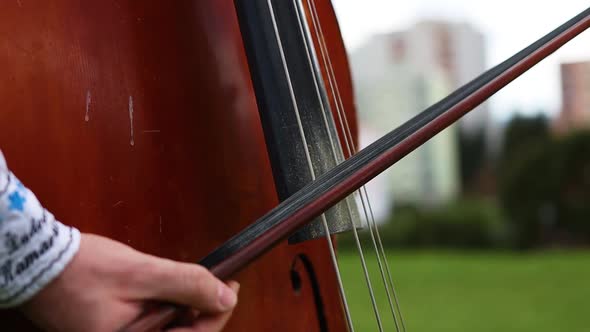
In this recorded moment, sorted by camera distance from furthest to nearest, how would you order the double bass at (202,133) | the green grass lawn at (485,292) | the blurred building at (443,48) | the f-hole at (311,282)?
1. the blurred building at (443,48)
2. the green grass lawn at (485,292)
3. the f-hole at (311,282)
4. the double bass at (202,133)

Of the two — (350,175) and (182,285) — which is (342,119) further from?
(182,285)

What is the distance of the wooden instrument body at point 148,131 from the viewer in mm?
413

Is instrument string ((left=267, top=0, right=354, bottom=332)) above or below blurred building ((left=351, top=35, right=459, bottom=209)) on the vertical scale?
above

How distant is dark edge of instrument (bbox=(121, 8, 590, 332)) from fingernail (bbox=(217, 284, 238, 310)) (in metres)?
0.02

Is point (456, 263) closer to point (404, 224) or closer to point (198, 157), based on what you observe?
point (404, 224)

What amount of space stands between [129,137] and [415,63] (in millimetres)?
6935

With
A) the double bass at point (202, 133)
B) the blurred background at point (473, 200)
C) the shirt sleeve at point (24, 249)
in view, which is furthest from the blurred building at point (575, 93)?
the shirt sleeve at point (24, 249)

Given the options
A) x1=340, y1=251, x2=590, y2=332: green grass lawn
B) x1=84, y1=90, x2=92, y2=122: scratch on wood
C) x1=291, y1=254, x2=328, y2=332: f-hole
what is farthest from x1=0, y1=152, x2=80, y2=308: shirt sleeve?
x1=340, y1=251, x2=590, y2=332: green grass lawn

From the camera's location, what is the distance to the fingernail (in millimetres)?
313

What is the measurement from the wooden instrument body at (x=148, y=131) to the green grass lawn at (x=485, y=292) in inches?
90.5

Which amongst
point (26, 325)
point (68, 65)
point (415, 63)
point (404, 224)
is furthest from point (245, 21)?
point (415, 63)

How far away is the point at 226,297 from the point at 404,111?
21.6 ft

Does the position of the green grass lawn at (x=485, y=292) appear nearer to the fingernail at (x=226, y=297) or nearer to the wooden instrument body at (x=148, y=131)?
the wooden instrument body at (x=148, y=131)

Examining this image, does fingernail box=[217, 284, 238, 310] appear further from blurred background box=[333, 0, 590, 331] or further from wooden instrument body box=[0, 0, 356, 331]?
blurred background box=[333, 0, 590, 331]
